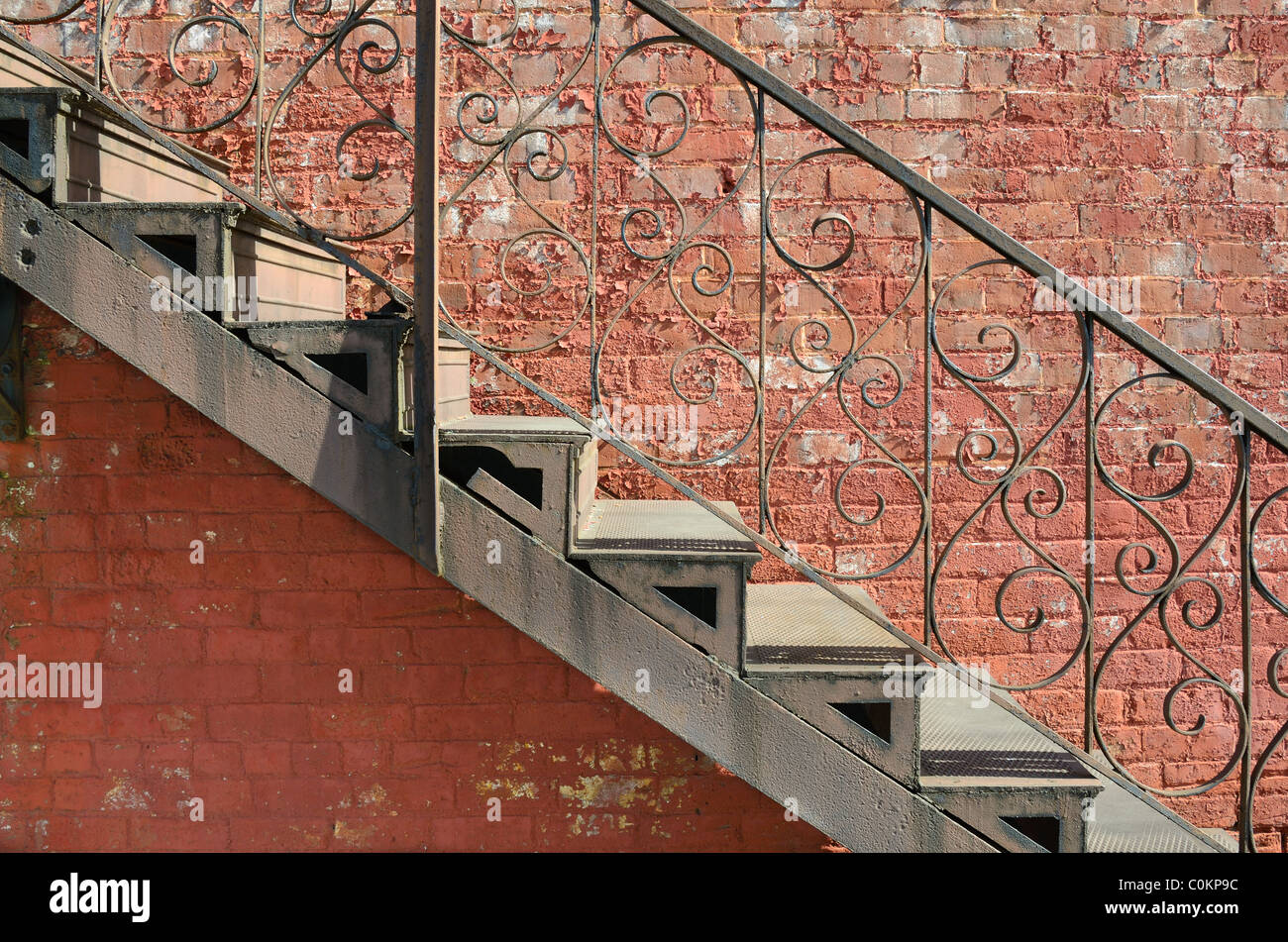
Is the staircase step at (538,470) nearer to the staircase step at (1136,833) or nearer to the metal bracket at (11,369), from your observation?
the staircase step at (1136,833)

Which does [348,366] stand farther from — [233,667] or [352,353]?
[233,667]

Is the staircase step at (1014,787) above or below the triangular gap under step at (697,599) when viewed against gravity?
below

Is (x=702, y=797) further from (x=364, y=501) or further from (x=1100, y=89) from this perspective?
(x=1100, y=89)

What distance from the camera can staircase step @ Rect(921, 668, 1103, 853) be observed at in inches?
70.0

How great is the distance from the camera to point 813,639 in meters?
1.99

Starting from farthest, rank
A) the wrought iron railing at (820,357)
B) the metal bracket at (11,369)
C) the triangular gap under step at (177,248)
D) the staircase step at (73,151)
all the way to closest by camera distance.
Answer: the wrought iron railing at (820,357) → the metal bracket at (11,369) → the triangular gap under step at (177,248) → the staircase step at (73,151)

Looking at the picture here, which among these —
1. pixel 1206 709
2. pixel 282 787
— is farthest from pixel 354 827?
pixel 1206 709

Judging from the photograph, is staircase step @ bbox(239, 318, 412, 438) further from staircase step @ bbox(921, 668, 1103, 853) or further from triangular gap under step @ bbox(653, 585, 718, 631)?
staircase step @ bbox(921, 668, 1103, 853)

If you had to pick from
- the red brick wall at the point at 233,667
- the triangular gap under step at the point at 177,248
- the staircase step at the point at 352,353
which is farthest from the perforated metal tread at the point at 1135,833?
the triangular gap under step at the point at 177,248

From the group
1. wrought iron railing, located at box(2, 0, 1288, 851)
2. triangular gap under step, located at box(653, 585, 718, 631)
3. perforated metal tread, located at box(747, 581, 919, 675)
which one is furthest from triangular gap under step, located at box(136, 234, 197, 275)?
perforated metal tread, located at box(747, 581, 919, 675)

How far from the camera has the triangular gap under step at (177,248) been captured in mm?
1857

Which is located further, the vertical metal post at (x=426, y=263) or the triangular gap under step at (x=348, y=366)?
the triangular gap under step at (x=348, y=366)

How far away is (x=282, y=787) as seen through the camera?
273cm

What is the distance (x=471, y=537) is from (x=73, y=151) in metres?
1.15
